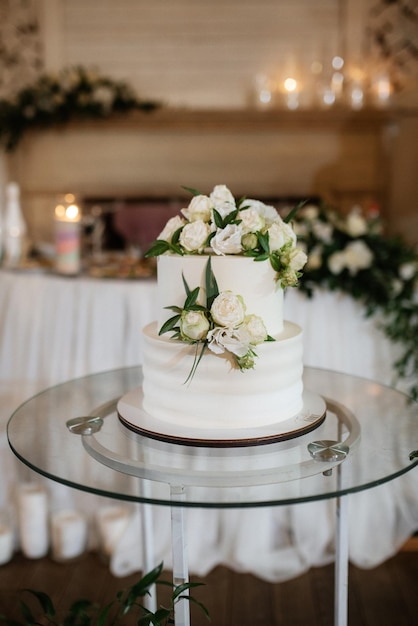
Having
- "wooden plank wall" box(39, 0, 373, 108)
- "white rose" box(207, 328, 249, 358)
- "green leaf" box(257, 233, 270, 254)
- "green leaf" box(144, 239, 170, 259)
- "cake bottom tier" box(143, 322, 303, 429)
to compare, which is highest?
"wooden plank wall" box(39, 0, 373, 108)

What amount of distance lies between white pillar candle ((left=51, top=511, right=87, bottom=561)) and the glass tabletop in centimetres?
112

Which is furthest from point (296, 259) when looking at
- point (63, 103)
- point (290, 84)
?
point (290, 84)

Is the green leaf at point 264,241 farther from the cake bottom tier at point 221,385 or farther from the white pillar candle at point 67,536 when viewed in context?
the white pillar candle at point 67,536

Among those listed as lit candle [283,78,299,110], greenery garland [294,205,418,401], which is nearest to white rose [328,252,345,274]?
greenery garland [294,205,418,401]

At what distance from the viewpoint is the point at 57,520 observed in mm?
2605

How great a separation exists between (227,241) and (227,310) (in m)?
0.14

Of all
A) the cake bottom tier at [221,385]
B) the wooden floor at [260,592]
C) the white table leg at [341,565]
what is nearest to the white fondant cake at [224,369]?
the cake bottom tier at [221,385]

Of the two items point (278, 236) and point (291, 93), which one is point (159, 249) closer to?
point (278, 236)

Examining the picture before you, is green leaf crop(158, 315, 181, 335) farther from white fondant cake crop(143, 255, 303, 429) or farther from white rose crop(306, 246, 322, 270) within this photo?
white rose crop(306, 246, 322, 270)

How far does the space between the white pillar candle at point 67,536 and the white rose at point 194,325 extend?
1.57m

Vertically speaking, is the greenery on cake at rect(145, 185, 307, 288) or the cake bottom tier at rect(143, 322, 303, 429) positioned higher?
the greenery on cake at rect(145, 185, 307, 288)

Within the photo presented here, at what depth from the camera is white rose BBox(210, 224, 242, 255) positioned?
130 centimetres

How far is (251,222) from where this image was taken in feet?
4.33

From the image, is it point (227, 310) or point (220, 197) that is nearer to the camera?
point (227, 310)
